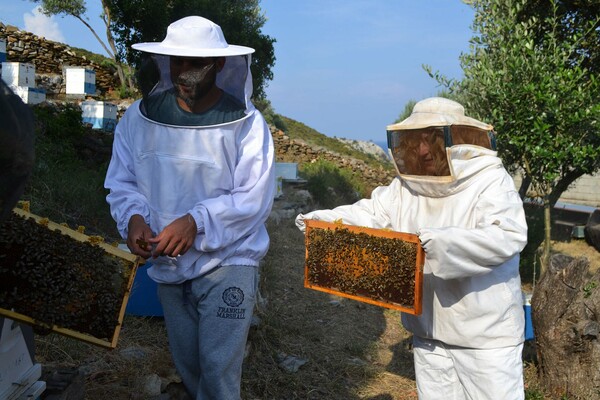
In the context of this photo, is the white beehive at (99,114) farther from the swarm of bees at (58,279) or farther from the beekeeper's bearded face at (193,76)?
the swarm of bees at (58,279)

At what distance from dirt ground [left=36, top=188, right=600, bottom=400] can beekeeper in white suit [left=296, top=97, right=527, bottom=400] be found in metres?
1.44

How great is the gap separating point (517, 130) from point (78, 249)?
6760 millimetres

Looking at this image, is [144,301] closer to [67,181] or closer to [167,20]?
[67,181]

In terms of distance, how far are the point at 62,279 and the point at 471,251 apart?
6.05ft

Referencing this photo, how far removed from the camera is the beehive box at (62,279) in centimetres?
242

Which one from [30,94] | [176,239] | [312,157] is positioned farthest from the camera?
[312,157]

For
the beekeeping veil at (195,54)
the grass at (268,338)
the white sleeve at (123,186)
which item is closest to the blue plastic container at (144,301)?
the grass at (268,338)

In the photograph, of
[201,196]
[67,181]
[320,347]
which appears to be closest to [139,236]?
[201,196]

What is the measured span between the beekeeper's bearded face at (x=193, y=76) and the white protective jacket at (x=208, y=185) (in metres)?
0.08

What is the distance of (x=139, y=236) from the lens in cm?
282

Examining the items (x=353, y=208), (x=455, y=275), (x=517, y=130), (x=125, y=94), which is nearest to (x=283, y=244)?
(x=517, y=130)

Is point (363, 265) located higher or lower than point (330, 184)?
higher

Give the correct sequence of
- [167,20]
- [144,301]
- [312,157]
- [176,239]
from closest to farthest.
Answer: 1. [176,239]
2. [144,301]
3. [167,20]
4. [312,157]

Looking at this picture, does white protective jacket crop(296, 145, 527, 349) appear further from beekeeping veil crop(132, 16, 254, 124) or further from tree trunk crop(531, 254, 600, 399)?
tree trunk crop(531, 254, 600, 399)
